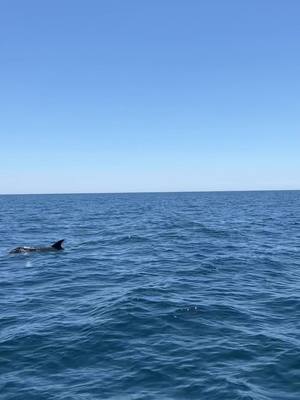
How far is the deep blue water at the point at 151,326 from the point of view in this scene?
36.8 feet

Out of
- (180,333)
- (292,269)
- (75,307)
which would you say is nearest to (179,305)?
(180,333)

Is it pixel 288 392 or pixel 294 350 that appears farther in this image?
pixel 294 350

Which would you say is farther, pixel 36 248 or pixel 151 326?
pixel 36 248

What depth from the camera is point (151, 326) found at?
51.2 ft

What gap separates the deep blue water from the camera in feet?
36.8

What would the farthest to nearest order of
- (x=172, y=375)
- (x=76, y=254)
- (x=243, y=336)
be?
(x=76, y=254) < (x=243, y=336) < (x=172, y=375)

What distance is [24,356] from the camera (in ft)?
42.7

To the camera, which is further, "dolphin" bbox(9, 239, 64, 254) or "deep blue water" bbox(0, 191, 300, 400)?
"dolphin" bbox(9, 239, 64, 254)

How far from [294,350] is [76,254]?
21.7 m

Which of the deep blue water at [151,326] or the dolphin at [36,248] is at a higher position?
the dolphin at [36,248]

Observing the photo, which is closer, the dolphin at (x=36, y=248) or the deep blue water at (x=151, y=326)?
the deep blue water at (x=151, y=326)

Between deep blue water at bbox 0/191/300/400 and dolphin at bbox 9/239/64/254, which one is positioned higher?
dolphin at bbox 9/239/64/254

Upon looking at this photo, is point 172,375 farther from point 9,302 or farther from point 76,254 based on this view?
point 76,254

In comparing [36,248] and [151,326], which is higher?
[36,248]
